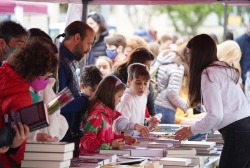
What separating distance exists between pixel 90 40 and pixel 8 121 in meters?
1.59

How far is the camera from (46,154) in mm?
3256

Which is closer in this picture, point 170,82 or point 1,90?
point 1,90

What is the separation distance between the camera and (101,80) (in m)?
4.52

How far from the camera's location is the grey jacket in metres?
7.11

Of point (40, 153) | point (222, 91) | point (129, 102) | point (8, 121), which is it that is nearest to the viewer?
point (8, 121)

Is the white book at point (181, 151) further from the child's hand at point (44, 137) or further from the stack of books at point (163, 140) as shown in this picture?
the child's hand at point (44, 137)

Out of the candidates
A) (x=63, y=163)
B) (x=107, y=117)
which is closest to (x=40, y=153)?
(x=63, y=163)

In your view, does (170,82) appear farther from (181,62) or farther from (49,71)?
(49,71)

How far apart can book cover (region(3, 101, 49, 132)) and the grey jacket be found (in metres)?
4.20

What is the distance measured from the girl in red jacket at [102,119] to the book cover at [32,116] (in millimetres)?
1203

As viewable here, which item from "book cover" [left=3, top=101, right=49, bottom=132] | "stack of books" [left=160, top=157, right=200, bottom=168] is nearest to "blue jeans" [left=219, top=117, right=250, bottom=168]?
"stack of books" [left=160, top=157, right=200, bottom=168]

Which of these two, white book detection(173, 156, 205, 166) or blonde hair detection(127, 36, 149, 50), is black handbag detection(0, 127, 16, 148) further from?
blonde hair detection(127, 36, 149, 50)

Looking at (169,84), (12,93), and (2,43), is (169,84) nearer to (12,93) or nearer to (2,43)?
(2,43)

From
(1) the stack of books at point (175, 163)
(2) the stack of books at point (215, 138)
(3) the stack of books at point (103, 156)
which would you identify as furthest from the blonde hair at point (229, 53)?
(3) the stack of books at point (103, 156)
